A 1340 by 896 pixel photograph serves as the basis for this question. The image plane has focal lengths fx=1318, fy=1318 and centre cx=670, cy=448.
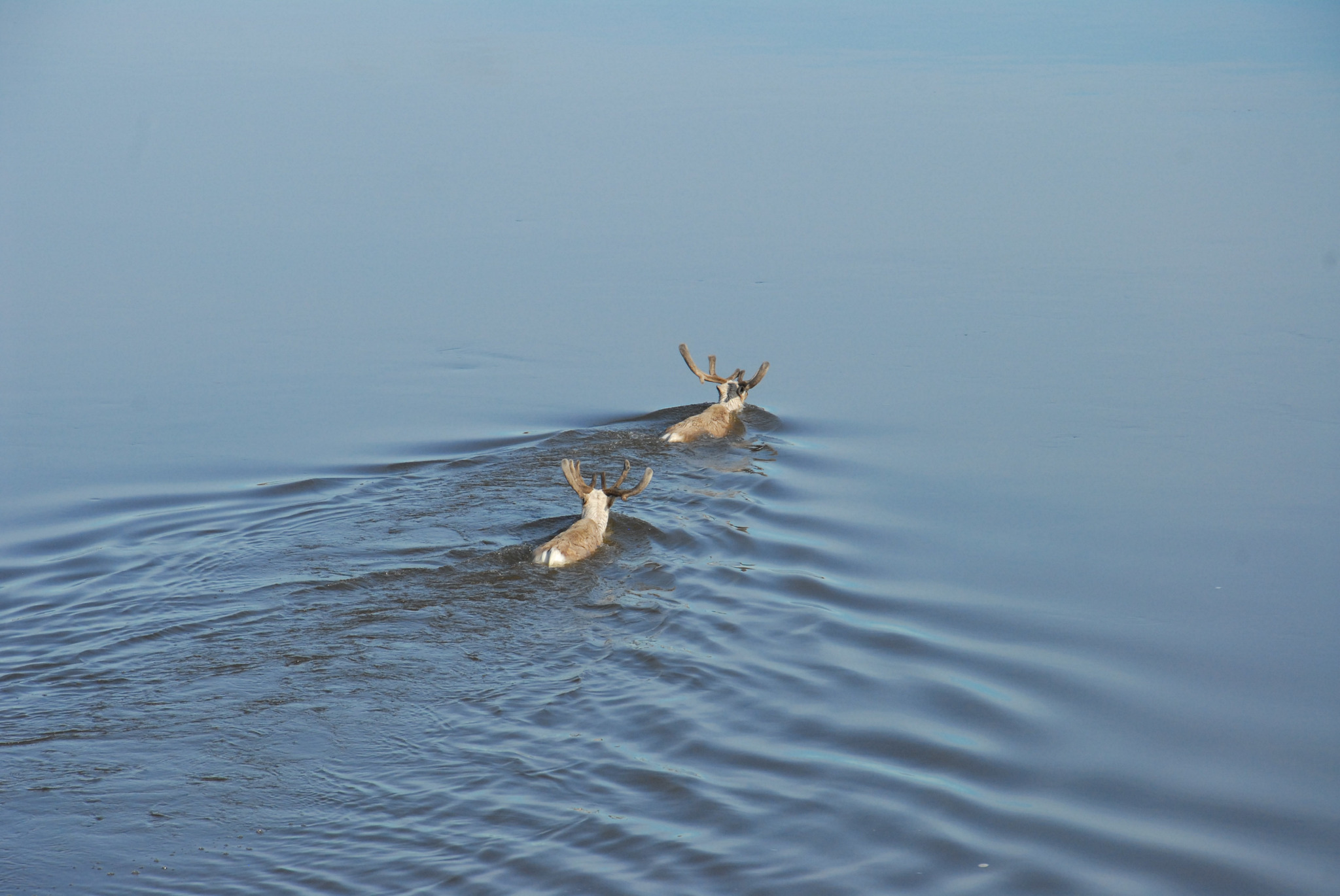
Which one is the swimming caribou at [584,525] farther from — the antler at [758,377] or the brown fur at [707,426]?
the antler at [758,377]

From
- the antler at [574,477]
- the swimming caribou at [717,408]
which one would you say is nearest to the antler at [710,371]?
the swimming caribou at [717,408]

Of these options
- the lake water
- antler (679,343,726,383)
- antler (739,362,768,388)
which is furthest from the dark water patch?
antler (739,362,768,388)

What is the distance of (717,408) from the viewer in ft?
46.9

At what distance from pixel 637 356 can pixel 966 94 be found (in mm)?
18155

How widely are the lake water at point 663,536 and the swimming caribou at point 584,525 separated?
0.16 meters

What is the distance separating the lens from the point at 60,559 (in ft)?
33.7

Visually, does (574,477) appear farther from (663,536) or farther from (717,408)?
(717,408)

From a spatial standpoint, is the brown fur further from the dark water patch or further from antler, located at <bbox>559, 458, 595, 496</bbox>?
antler, located at <bbox>559, 458, 595, 496</bbox>

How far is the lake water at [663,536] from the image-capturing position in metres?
7.01

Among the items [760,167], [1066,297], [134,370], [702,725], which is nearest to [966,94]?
[760,167]

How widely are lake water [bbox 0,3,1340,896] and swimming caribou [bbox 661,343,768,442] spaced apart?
12.4 inches

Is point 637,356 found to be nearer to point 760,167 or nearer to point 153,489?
point 153,489

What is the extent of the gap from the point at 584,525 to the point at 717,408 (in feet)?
12.5

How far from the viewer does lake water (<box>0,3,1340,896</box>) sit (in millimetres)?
7008
